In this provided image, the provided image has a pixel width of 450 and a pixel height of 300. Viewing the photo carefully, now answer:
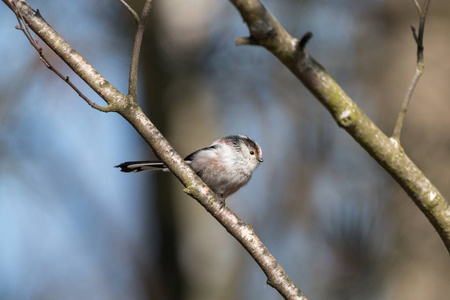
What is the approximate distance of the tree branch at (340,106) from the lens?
6.84 ft

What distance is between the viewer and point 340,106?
2.39 metres

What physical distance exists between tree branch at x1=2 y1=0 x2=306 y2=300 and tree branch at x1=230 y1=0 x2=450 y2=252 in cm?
90

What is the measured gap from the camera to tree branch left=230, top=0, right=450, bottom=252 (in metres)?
2.09

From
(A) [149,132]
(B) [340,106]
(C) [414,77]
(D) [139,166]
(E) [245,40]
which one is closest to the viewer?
(E) [245,40]

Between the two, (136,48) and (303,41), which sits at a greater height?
(136,48)

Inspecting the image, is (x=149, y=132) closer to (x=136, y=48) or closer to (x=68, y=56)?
(x=136, y=48)

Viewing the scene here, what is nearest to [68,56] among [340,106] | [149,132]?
[149,132]

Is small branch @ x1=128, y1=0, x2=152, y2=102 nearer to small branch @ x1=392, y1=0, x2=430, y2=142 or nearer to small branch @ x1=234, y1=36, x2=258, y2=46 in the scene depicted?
small branch @ x1=234, y1=36, x2=258, y2=46

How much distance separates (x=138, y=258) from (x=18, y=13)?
20.1ft

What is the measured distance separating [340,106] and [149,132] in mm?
1134

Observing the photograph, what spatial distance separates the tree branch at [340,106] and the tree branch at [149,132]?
0.90m

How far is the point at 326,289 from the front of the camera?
7258 mm

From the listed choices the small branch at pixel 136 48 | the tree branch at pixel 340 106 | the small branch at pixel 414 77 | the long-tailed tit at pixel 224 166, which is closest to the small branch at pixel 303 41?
the tree branch at pixel 340 106

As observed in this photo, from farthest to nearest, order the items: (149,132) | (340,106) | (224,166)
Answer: (224,166) → (149,132) → (340,106)
